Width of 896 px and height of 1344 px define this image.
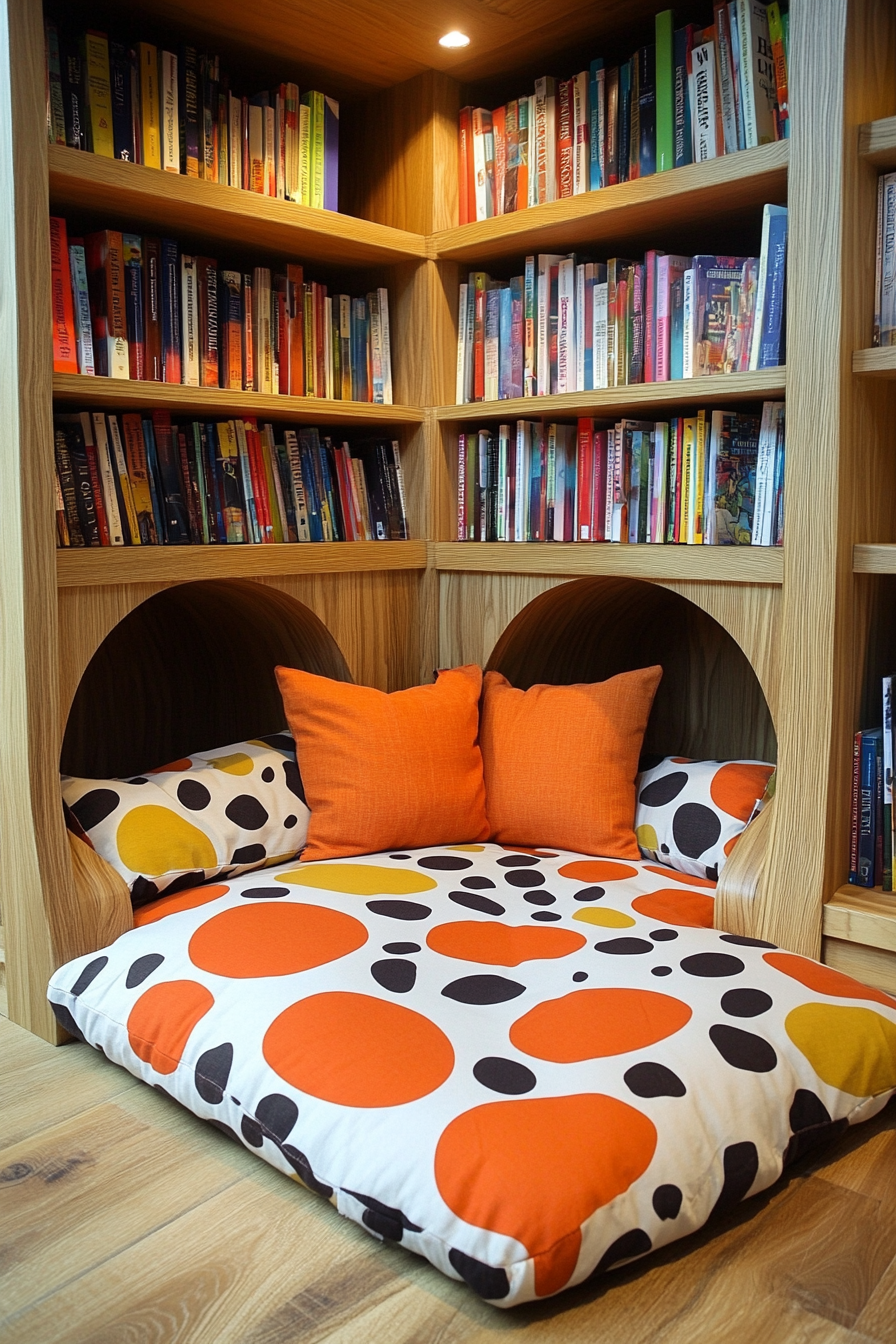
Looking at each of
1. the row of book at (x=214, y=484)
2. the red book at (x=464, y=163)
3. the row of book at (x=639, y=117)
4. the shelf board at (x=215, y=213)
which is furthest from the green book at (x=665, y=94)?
the row of book at (x=214, y=484)

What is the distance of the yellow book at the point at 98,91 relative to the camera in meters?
2.16

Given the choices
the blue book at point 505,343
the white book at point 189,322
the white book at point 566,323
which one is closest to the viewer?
the white book at point 189,322

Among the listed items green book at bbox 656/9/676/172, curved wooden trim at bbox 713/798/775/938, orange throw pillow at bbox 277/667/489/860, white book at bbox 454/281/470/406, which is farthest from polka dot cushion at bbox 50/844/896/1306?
green book at bbox 656/9/676/172

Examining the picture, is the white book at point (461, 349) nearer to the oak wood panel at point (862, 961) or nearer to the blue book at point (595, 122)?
the blue book at point (595, 122)

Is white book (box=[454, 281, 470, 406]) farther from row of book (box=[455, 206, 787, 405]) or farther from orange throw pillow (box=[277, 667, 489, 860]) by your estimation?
orange throw pillow (box=[277, 667, 489, 860])

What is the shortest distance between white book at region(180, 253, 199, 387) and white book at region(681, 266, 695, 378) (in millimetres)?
990

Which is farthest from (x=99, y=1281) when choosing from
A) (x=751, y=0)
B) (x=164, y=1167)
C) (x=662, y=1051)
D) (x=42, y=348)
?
(x=751, y=0)

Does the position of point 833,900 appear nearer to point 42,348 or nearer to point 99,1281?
point 99,1281

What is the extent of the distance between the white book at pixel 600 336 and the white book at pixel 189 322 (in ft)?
2.73

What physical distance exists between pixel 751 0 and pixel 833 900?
163 centimetres

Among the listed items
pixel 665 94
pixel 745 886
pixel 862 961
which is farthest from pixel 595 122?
pixel 862 961

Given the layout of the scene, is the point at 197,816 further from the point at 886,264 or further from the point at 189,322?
the point at 886,264

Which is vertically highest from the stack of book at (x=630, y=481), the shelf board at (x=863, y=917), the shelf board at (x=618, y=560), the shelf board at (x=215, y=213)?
the shelf board at (x=215, y=213)

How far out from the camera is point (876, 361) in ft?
6.40
